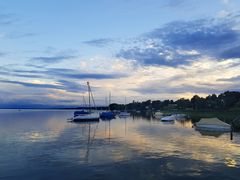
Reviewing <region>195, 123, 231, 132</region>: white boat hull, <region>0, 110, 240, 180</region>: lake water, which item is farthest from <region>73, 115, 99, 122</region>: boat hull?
<region>0, 110, 240, 180</region>: lake water

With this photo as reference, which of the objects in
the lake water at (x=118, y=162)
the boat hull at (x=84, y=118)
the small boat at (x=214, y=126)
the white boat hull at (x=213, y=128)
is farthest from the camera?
the boat hull at (x=84, y=118)

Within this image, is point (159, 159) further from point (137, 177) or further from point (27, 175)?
point (27, 175)

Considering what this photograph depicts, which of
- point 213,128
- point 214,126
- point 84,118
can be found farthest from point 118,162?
point 84,118

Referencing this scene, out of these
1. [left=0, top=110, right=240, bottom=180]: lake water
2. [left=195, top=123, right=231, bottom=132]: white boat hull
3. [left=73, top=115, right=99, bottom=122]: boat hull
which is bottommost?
[left=0, top=110, right=240, bottom=180]: lake water

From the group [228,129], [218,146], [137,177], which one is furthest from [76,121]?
[137,177]

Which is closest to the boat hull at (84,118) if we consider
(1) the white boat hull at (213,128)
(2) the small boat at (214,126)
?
(2) the small boat at (214,126)

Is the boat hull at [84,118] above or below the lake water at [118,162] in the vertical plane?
above

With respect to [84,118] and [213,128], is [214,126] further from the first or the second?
[84,118]

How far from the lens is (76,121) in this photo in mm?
125000

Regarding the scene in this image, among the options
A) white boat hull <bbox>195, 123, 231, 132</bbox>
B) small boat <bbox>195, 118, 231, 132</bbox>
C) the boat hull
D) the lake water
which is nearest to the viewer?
the lake water

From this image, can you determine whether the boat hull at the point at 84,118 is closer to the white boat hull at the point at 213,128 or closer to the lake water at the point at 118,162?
the white boat hull at the point at 213,128

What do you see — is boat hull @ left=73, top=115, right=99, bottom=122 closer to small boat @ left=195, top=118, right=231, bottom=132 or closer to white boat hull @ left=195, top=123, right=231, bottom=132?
small boat @ left=195, top=118, right=231, bottom=132

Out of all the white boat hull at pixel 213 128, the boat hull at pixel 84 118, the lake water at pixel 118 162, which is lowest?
the lake water at pixel 118 162

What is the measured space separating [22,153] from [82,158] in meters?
9.20
